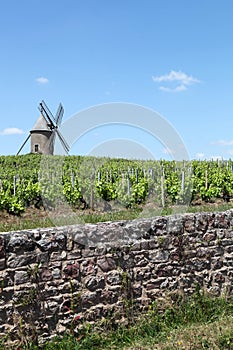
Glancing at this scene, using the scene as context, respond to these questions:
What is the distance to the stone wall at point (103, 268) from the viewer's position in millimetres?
5109

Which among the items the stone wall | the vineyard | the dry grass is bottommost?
the dry grass

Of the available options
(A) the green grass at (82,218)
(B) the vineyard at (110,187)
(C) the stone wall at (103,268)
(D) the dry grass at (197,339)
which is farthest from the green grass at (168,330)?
(B) the vineyard at (110,187)

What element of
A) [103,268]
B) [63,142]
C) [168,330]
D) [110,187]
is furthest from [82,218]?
[63,142]

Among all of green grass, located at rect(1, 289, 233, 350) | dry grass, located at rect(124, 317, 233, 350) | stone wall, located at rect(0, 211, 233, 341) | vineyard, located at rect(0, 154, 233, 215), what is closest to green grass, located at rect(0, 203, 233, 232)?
vineyard, located at rect(0, 154, 233, 215)

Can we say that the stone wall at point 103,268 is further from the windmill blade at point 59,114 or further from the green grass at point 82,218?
the windmill blade at point 59,114

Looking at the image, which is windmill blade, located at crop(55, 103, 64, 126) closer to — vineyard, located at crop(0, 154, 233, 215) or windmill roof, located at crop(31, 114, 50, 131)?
windmill roof, located at crop(31, 114, 50, 131)

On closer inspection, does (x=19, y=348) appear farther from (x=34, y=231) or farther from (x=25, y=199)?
(x=25, y=199)

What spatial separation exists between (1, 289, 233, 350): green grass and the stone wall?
0.15 m

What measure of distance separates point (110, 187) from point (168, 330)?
13180 millimetres

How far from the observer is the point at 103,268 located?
573cm

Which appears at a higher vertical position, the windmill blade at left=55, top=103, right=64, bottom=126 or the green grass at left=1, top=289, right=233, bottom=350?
the windmill blade at left=55, top=103, right=64, bottom=126

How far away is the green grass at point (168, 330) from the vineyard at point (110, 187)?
38.7 ft

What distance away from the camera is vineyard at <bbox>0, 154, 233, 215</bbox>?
18.2 m

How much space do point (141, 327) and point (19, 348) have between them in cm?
175
